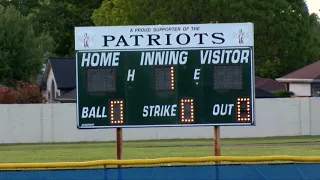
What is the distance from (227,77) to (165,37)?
1.69 metres

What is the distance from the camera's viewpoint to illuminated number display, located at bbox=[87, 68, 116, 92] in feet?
61.0

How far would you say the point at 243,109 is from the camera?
1889cm

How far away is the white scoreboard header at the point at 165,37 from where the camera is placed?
1866cm

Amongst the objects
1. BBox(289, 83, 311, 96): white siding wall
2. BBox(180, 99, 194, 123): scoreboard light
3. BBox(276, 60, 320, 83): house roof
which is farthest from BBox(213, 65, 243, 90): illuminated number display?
BBox(289, 83, 311, 96): white siding wall

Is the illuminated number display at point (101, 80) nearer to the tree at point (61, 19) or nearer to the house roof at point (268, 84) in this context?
the house roof at point (268, 84)

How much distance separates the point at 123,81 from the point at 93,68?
75cm

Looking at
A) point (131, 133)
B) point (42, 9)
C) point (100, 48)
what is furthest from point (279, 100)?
point (42, 9)

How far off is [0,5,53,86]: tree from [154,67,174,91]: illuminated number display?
120ft

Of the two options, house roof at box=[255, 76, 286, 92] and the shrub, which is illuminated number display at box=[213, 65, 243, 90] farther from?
house roof at box=[255, 76, 286, 92]

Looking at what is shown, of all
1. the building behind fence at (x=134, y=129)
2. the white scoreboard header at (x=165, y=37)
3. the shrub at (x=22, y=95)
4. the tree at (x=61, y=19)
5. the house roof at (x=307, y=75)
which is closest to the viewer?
the white scoreboard header at (x=165, y=37)

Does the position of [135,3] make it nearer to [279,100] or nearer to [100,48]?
[279,100]

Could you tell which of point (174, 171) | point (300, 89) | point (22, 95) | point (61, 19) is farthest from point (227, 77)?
point (61, 19)

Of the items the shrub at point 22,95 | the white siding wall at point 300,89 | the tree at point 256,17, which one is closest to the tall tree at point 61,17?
the tree at point 256,17

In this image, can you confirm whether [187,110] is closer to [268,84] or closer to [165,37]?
[165,37]
